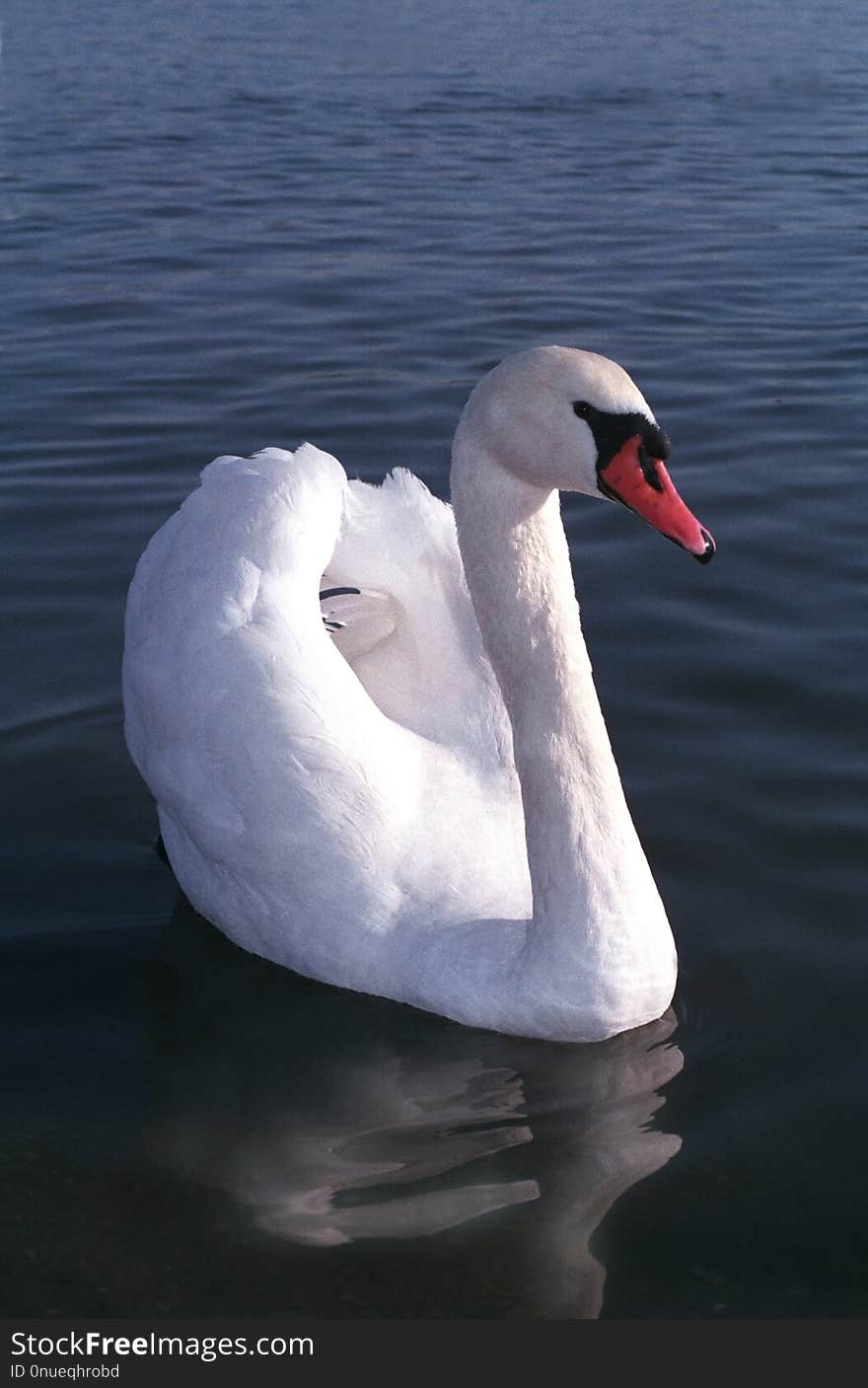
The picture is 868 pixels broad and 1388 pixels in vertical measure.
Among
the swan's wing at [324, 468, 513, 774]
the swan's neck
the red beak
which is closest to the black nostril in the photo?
the red beak

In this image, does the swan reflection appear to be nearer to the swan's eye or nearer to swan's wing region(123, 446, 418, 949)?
swan's wing region(123, 446, 418, 949)

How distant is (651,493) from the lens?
4238 mm

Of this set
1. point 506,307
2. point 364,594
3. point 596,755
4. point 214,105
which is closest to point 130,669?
point 364,594

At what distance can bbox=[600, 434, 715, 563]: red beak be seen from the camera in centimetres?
420

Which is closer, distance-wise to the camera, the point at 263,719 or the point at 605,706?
the point at 263,719

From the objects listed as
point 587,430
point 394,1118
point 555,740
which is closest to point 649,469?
point 587,430

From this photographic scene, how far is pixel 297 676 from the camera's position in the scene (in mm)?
4977

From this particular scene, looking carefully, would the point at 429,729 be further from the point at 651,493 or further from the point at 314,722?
the point at 651,493

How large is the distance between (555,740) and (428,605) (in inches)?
37.1

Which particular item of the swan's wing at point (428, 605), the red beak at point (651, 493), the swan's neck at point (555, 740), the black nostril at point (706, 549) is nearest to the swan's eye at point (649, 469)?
the red beak at point (651, 493)

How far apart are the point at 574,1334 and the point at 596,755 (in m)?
1.42

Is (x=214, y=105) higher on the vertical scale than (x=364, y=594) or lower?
lower

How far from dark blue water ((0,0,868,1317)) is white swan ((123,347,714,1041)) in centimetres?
22

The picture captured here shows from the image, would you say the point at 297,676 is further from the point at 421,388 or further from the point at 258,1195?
the point at 421,388
